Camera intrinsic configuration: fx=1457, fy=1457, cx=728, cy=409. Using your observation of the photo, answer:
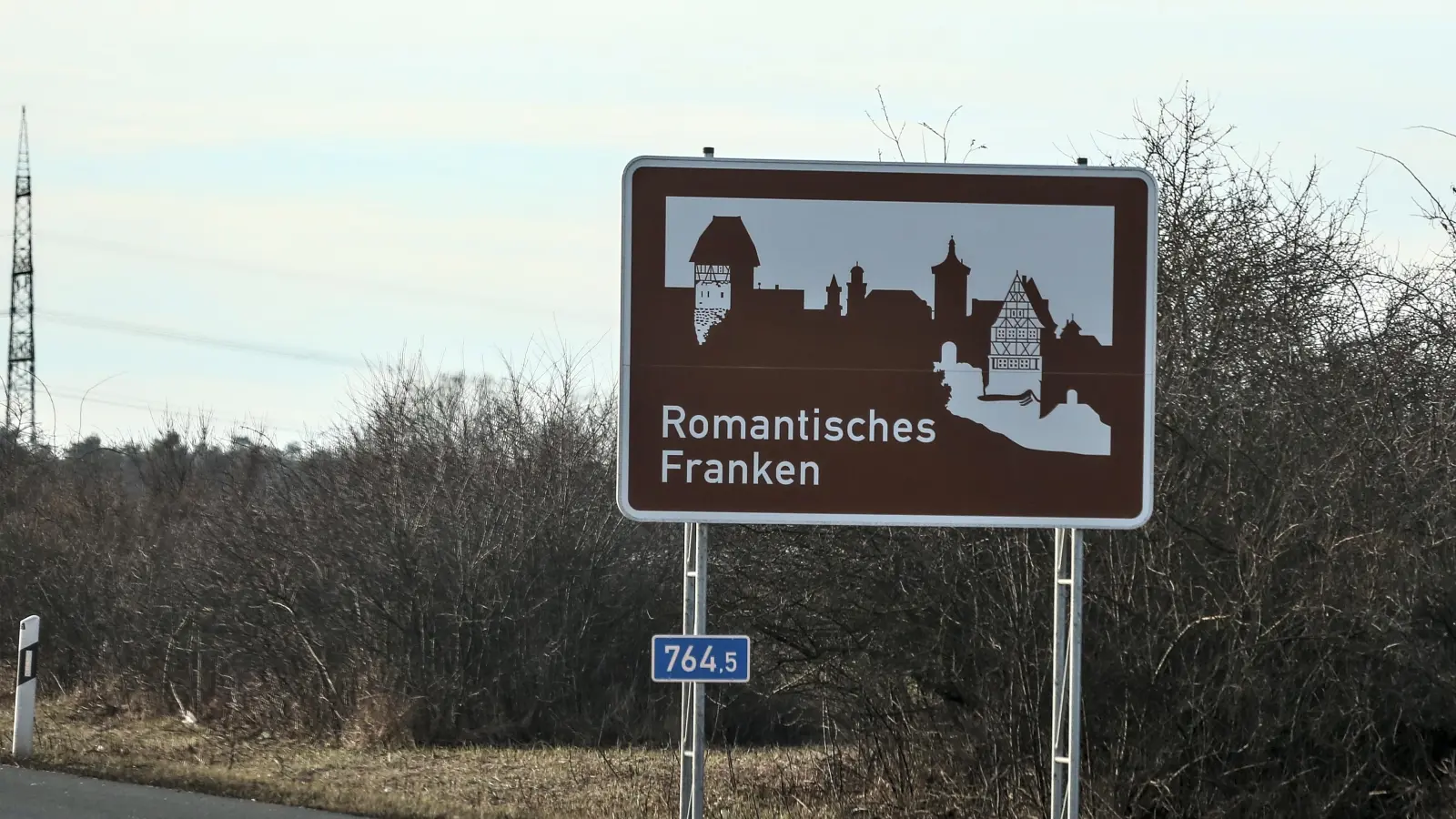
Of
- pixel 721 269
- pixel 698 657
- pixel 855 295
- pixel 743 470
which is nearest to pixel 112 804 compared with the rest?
pixel 698 657

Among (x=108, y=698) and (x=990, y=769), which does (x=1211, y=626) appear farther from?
(x=108, y=698)

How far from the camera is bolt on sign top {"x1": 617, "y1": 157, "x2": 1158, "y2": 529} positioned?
726cm

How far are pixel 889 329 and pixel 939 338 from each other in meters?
0.26

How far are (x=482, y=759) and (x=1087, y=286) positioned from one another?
861 cm

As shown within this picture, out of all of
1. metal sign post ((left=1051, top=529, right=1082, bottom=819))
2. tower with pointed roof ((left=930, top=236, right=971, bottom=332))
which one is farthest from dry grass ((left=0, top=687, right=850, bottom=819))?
tower with pointed roof ((left=930, top=236, right=971, bottom=332))

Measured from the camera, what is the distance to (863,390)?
733 centimetres

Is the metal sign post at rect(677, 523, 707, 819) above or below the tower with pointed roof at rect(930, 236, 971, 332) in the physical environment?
below

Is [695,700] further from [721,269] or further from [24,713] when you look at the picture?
[24,713]

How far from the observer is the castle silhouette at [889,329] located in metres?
7.32

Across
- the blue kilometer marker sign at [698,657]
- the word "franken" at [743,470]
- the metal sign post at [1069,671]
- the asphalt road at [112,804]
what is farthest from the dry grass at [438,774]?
the word "franken" at [743,470]

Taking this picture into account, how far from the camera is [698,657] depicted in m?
6.87

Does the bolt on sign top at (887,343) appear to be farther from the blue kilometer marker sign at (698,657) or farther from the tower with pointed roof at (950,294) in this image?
the blue kilometer marker sign at (698,657)

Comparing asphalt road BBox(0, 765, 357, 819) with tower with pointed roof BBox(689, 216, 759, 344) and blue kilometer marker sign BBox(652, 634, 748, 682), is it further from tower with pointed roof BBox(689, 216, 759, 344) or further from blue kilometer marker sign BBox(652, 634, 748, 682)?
tower with pointed roof BBox(689, 216, 759, 344)

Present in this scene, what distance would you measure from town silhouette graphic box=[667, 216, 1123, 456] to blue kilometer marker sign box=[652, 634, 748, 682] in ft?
4.60
